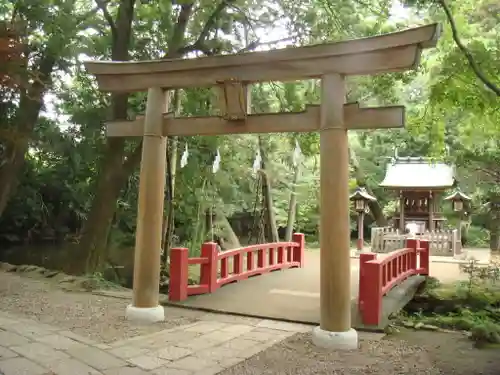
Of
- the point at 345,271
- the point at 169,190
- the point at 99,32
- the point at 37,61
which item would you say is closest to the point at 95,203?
the point at 169,190

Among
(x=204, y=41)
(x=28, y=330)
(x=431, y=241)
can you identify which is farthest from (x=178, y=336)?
(x=431, y=241)

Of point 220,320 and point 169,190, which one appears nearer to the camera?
point 220,320

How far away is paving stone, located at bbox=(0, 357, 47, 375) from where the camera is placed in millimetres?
3867

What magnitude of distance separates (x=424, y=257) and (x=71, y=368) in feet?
28.9

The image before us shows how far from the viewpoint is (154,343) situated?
201 inches

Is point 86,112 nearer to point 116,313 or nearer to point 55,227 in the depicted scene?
point 116,313

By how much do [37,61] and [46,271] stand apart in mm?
Answer: 4777

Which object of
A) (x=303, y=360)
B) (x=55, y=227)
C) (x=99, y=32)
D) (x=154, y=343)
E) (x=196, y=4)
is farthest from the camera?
(x=55, y=227)

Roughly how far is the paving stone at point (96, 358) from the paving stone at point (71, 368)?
0.08 meters

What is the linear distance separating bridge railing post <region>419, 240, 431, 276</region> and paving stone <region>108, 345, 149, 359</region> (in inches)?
302

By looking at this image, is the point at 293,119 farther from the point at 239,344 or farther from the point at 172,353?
the point at 172,353

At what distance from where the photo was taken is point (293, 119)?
222 inches

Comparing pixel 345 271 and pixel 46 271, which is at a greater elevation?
pixel 345 271

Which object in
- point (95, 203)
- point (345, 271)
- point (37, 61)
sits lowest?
point (345, 271)
